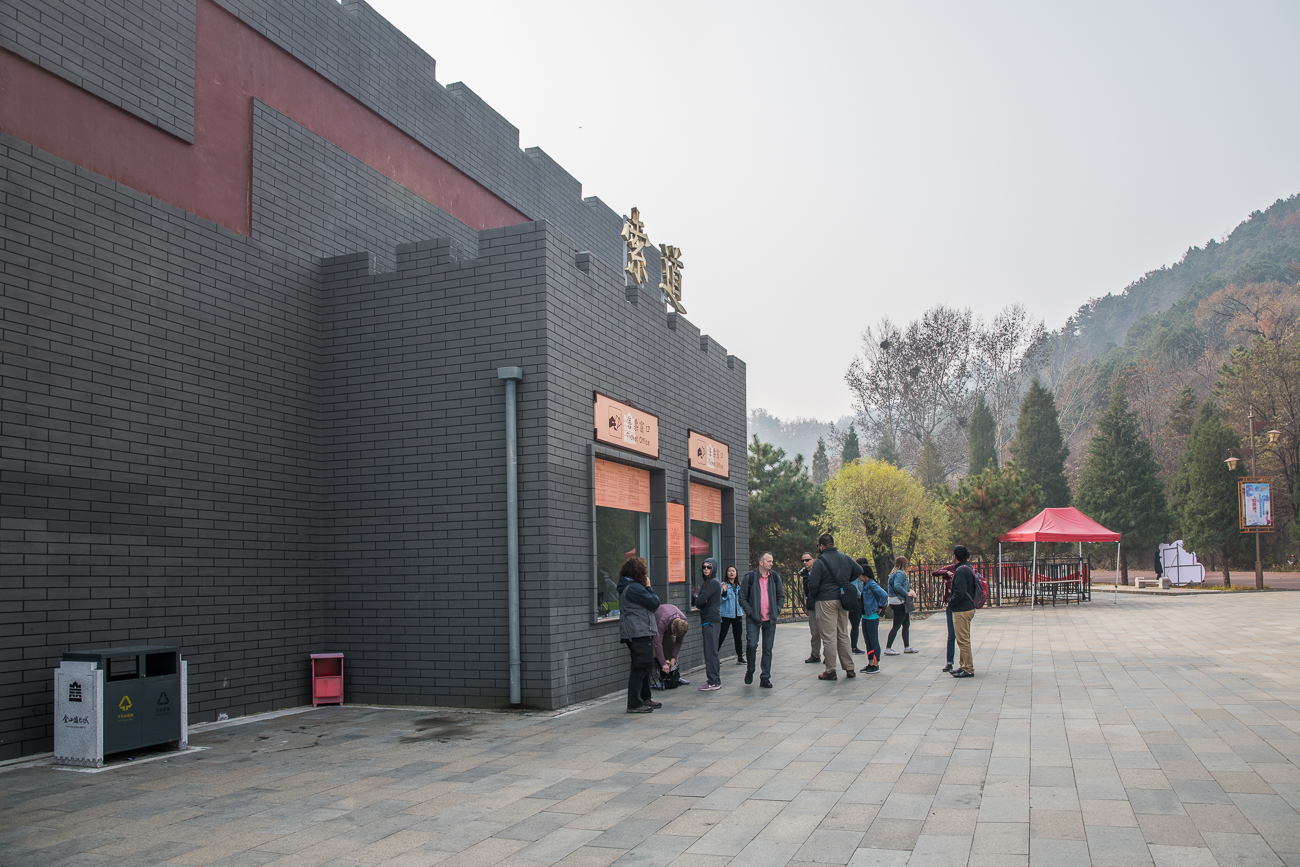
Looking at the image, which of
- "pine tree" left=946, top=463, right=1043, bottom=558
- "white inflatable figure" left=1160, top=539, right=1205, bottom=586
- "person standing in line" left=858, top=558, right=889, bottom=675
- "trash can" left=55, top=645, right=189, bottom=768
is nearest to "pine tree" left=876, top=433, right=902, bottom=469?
"white inflatable figure" left=1160, top=539, right=1205, bottom=586

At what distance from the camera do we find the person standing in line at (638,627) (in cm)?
928

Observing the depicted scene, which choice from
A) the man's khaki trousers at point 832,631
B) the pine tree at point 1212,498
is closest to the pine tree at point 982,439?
the pine tree at point 1212,498

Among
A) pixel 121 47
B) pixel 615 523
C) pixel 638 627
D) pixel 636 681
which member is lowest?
pixel 636 681

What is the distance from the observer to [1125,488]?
Answer: 132 ft

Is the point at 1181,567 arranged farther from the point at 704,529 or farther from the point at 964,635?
the point at 964,635

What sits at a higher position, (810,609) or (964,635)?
(810,609)

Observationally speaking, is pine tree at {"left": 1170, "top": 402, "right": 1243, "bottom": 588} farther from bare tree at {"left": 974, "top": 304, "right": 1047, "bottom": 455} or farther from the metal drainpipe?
the metal drainpipe

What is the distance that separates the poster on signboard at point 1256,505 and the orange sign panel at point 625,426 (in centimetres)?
2907

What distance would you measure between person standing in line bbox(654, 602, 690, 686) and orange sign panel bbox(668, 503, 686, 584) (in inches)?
81.0

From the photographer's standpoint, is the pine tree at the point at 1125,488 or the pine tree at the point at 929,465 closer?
the pine tree at the point at 1125,488

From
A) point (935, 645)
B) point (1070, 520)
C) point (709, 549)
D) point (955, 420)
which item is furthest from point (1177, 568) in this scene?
point (709, 549)

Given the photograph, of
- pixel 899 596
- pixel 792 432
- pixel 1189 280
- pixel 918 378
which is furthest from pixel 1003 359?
pixel 792 432

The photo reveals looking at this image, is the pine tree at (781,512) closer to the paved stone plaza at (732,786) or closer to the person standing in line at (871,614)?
the person standing in line at (871,614)

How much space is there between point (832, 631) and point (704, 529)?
3.76 meters
